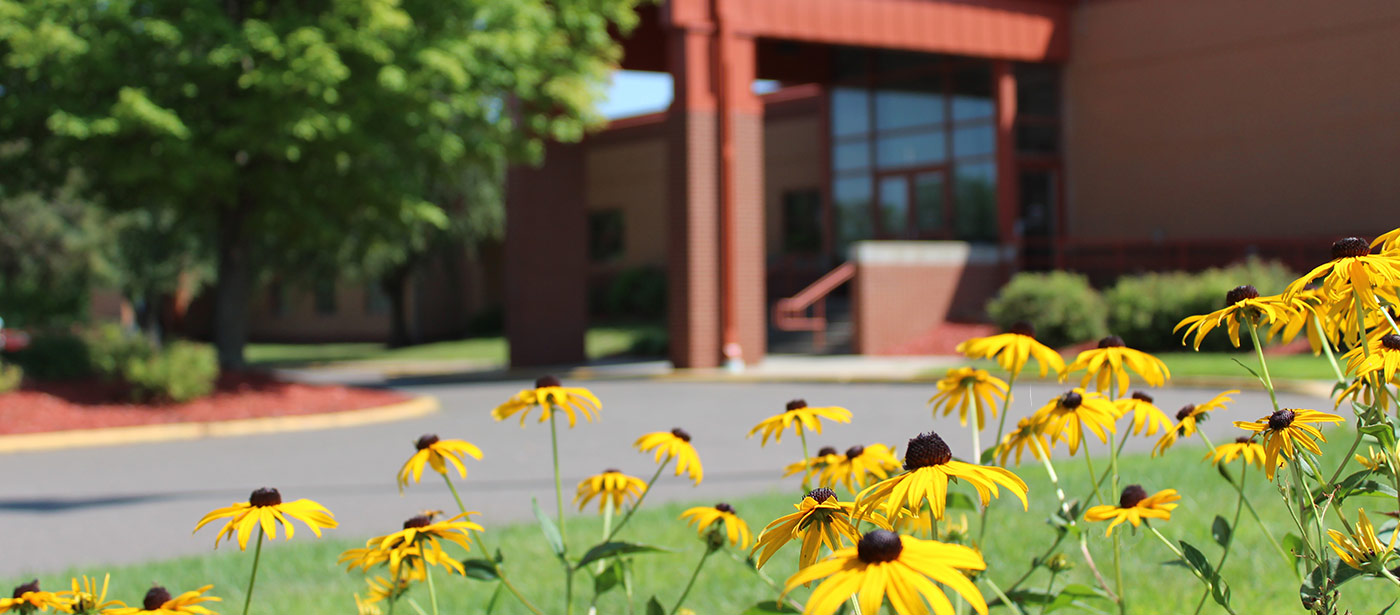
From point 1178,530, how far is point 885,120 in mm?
21861

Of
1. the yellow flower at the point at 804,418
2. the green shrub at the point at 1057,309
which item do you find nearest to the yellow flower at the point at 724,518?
the yellow flower at the point at 804,418

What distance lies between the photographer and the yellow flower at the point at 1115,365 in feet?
9.56

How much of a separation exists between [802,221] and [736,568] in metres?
25.4

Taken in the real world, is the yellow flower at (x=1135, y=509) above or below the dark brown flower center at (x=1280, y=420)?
below

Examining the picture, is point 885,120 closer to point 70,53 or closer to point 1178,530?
point 70,53

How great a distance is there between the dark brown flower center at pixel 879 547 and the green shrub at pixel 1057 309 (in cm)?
1838

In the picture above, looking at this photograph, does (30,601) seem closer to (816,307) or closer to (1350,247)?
(1350,247)

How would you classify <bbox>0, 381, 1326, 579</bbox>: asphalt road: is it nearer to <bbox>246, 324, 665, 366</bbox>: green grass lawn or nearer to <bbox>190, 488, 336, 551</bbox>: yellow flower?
<bbox>190, 488, 336, 551</bbox>: yellow flower

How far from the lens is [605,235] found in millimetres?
37344

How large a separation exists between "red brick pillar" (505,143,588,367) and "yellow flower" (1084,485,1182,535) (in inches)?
821

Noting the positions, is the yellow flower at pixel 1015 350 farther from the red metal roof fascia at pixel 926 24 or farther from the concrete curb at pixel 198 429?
the red metal roof fascia at pixel 926 24

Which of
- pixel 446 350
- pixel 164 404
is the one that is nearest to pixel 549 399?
pixel 164 404

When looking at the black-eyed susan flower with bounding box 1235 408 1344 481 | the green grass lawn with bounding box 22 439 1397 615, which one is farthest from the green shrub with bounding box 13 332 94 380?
the black-eyed susan flower with bounding box 1235 408 1344 481

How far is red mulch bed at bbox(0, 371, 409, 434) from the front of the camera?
13844 millimetres
